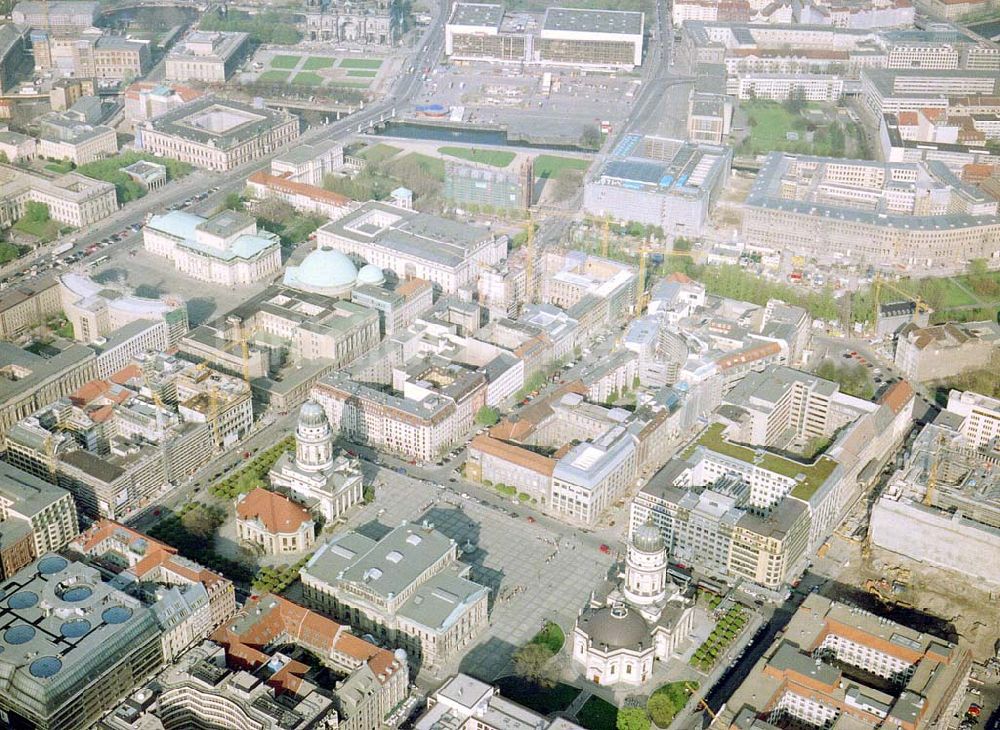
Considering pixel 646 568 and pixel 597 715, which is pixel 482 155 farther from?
pixel 597 715

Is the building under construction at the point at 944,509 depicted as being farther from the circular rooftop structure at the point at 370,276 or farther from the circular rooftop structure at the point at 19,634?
the circular rooftop structure at the point at 19,634

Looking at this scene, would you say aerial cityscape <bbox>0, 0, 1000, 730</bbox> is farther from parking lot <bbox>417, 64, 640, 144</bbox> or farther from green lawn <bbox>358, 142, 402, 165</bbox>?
parking lot <bbox>417, 64, 640, 144</bbox>

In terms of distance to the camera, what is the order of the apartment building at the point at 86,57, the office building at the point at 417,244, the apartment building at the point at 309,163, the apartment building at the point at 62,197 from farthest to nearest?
the apartment building at the point at 86,57, the apartment building at the point at 309,163, the apartment building at the point at 62,197, the office building at the point at 417,244

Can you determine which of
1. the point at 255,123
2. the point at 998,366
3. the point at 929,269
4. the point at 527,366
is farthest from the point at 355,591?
the point at 255,123

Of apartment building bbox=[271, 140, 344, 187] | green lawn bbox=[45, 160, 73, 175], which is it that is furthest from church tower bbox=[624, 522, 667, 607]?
green lawn bbox=[45, 160, 73, 175]

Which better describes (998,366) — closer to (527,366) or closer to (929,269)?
(929,269)

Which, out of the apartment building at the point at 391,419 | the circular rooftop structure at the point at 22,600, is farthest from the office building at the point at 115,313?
the circular rooftop structure at the point at 22,600
